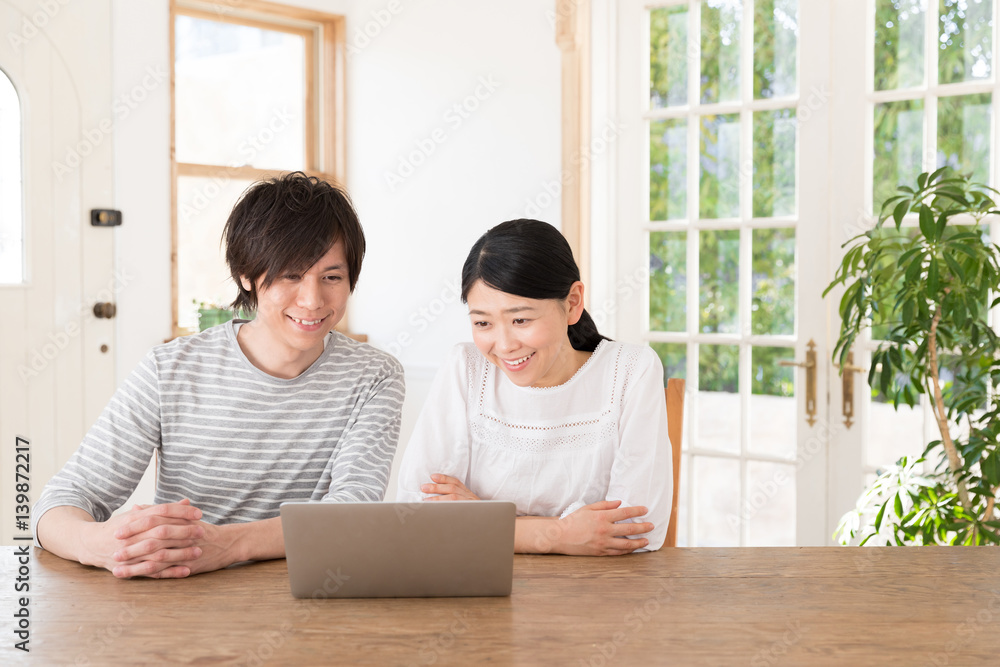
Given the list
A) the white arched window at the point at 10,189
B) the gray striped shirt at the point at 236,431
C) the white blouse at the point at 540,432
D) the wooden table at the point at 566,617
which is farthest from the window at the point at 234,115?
the wooden table at the point at 566,617

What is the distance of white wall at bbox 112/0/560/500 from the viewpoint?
3.31m

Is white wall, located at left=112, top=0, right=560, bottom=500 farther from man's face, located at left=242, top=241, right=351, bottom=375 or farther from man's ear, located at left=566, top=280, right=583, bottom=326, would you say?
man's face, located at left=242, top=241, right=351, bottom=375

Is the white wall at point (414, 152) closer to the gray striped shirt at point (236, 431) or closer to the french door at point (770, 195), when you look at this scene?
the french door at point (770, 195)

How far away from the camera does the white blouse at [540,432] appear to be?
1615 mm

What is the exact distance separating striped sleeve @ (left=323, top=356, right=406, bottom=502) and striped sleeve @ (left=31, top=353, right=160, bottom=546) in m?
0.34

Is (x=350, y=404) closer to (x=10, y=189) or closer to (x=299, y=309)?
(x=299, y=309)

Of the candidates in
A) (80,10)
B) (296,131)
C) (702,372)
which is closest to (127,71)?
(80,10)

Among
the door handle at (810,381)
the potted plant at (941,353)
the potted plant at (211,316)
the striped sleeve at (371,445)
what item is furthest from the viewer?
the potted plant at (211,316)

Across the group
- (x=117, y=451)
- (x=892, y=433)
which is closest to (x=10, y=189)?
(x=117, y=451)

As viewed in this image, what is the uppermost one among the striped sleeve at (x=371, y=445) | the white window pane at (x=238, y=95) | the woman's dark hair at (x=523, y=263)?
the white window pane at (x=238, y=95)

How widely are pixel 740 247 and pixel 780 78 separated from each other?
0.58 m

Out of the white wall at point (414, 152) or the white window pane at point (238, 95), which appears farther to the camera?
the white window pane at point (238, 95)

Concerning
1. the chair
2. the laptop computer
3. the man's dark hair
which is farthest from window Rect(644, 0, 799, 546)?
the laptop computer

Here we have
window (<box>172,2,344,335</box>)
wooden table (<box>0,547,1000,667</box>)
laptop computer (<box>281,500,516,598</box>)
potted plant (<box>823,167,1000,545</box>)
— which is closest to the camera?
wooden table (<box>0,547,1000,667</box>)
